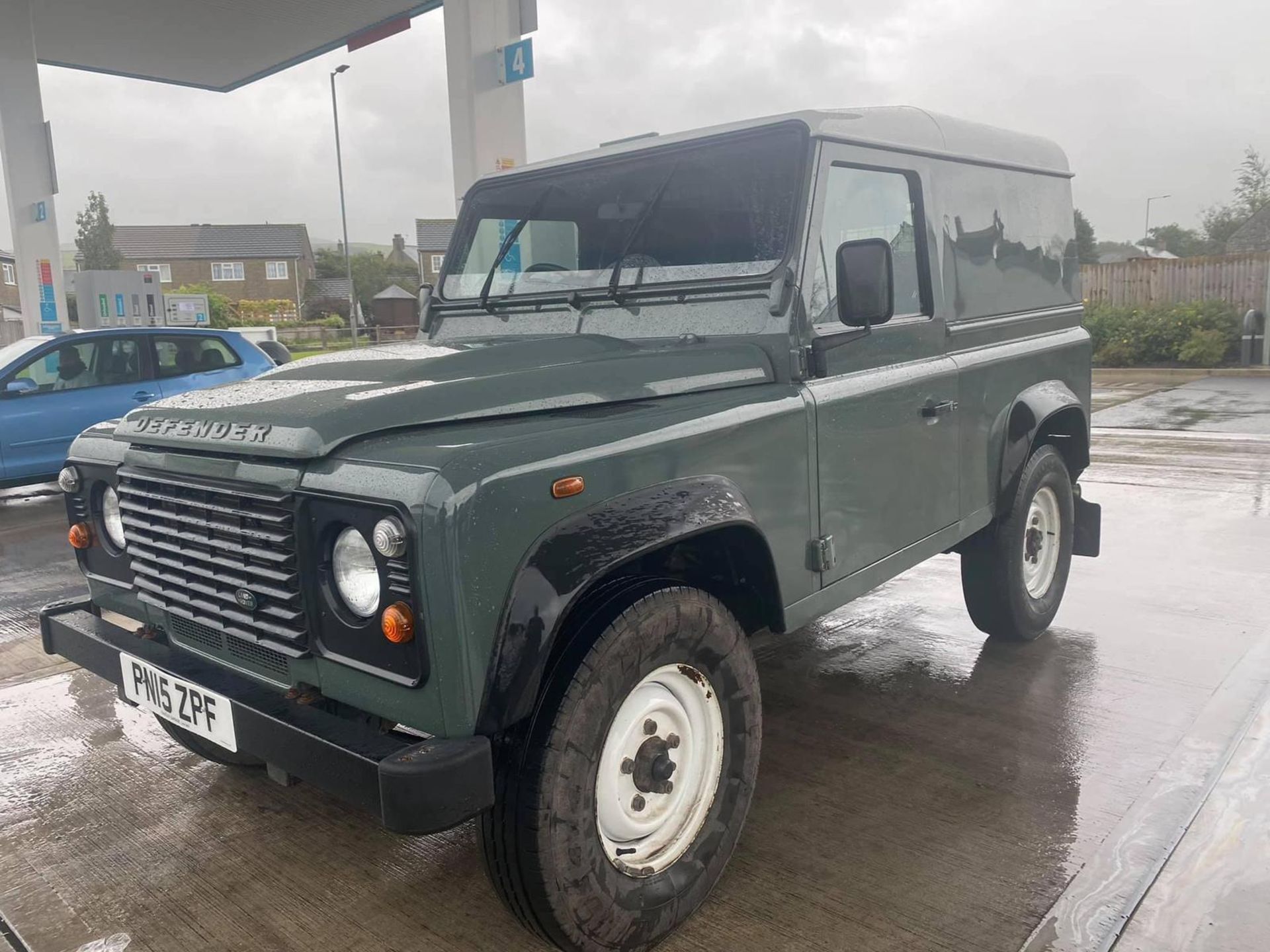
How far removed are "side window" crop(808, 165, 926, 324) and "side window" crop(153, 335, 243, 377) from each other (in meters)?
7.69

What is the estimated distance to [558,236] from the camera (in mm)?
3502

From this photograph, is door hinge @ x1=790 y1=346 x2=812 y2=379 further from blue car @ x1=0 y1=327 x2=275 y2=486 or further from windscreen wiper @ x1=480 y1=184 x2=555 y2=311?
blue car @ x1=0 y1=327 x2=275 y2=486

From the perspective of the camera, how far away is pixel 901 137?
11.4 ft

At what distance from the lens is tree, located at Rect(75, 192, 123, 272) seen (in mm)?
68994

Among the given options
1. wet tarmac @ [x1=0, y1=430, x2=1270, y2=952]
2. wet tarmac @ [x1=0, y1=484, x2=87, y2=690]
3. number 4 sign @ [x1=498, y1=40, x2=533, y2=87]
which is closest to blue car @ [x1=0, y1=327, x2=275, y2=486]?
wet tarmac @ [x1=0, y1=484, x2=87, y2=690]

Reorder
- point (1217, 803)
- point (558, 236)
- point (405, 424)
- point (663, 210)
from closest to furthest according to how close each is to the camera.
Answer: point (405, 424) < point (1217, 803) < point (663, 210) < point (558, 236)

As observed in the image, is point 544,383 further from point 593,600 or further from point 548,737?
point 548,737

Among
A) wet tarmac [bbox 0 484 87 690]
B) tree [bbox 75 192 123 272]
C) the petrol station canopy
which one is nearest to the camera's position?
wet tarmac [bbox 0 484 87 690]

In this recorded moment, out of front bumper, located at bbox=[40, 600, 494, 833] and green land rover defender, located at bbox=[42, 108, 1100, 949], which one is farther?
green land rover defender, located at bbox=[42, 108, 1100, 949]

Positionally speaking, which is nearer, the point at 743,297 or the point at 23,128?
the point at 743,297

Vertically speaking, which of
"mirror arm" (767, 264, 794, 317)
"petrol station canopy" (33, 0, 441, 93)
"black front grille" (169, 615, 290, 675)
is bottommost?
"black front grille" (169, 615, 290, 675)

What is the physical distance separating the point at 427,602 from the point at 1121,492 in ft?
23.5

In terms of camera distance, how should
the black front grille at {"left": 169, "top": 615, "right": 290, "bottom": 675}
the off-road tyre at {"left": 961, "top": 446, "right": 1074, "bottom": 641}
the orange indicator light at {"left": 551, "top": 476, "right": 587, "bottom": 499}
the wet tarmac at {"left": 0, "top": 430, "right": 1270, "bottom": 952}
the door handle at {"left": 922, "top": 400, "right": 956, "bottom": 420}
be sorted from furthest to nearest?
the off-road tyre at {"left": 961, "top": 446, "right": 1074, "bottom": 641} < the door handle at {"left": 922, "top": 400, "right": 956, "bottom": 420} < the wet tarmac at {"left": 0, "top": 430, "right": 1270, "bottom": 952} < the black front grille at {"left": 169, "top": 615, "right": 290, "bottom": 675} < the orange indicator light at {"left": 551, "top": 476, "right": 587, "bottom": 499}

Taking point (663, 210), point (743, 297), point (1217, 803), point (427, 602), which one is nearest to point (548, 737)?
point (427, 602)
